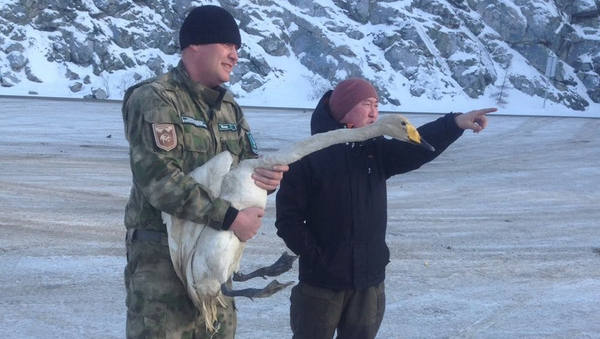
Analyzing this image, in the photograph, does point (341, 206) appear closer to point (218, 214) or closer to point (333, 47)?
point (218, 214)

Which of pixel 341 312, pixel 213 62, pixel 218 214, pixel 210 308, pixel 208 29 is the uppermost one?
pixel 208 29

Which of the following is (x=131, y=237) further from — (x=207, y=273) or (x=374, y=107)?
(x=374, y=107)

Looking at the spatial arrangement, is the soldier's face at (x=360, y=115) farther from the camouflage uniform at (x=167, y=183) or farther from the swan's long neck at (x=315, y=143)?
the camouflage uniform at (x=167, y=183)

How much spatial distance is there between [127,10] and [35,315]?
37.7 meters

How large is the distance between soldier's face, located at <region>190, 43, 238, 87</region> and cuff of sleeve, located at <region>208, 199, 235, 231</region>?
59cm

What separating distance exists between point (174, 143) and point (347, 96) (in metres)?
1.08

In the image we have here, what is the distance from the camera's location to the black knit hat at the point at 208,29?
330 cm

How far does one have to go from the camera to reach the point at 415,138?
12.1ft

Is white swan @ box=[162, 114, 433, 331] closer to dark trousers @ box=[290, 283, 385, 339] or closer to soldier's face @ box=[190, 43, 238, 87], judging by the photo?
soldier's face @ box=[190, 43, 238, 87]

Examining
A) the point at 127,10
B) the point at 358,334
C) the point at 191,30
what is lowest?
the point at 127,10

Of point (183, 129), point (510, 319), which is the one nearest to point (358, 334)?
point (183, 129)

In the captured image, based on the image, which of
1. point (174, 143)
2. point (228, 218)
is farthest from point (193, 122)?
point (228, 218)

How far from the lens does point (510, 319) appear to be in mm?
6074

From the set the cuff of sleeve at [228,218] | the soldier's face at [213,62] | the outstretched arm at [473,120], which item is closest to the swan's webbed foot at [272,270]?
the cuff of sleeve at [228,218]
